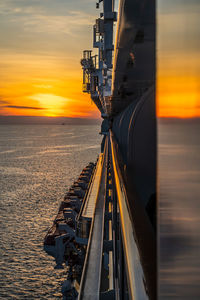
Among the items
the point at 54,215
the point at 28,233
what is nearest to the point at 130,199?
the point at 28,233

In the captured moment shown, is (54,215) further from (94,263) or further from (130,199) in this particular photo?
(130,199)

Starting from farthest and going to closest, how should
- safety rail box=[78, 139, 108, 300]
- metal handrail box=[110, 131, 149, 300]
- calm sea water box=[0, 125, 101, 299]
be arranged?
1. calm sea water box=[0, 125, 101, 299]
2. safety rail box=[78, 139, 108, 300]
3. metal handrail box=[110, 131, 149, 300]

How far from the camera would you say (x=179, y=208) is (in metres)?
0.56

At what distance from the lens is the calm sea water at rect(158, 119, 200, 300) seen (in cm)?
47

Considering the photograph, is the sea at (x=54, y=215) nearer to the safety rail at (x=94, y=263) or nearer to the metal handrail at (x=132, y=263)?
the metal handrail at (x=132, y=263)

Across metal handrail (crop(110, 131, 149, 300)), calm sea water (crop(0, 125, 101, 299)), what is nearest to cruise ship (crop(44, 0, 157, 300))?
metal handrail (crop(110, 131, 149, 300))

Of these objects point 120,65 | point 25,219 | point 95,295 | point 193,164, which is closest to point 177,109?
point 193,164

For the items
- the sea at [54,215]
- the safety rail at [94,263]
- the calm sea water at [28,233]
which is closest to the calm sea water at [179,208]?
the sea at [54,215]

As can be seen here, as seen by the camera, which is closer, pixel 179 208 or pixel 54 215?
pixel 179 208

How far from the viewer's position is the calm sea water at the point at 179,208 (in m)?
0.47

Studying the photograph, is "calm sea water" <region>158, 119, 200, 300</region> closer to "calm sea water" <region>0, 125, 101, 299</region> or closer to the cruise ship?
the cruise ship

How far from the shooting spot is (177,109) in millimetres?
564

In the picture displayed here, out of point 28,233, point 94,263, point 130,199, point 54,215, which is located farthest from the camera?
point 54,215

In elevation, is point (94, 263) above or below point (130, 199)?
below
